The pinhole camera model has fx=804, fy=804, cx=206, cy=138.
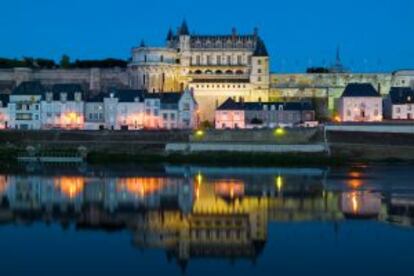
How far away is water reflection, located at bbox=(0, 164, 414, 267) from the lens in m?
23.8

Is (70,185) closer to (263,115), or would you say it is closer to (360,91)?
(263,115)

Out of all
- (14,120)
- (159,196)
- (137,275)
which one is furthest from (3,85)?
(137,275)

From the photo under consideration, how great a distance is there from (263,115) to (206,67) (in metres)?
16.6

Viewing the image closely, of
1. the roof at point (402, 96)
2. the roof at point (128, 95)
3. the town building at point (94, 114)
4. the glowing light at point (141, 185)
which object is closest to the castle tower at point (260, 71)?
the roof at point (402, 96)

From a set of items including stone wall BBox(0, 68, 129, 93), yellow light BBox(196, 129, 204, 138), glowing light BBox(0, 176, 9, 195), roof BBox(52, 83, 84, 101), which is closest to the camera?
glowing light BBox(0, 176, 9, 195)

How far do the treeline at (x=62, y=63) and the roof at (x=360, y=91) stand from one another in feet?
100

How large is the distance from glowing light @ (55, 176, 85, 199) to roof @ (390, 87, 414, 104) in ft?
106

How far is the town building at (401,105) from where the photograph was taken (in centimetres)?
6262

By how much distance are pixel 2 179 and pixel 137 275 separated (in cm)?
2121

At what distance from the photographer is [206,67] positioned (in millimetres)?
77750

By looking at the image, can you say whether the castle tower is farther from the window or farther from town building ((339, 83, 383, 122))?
town building ((339, 83, 383, 122))

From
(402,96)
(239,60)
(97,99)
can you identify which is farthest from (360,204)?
(239,60)

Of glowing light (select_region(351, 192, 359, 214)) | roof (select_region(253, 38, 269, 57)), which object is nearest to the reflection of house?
glowing light (select_region(351, 192, 359, 214))

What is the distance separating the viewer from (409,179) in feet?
126
